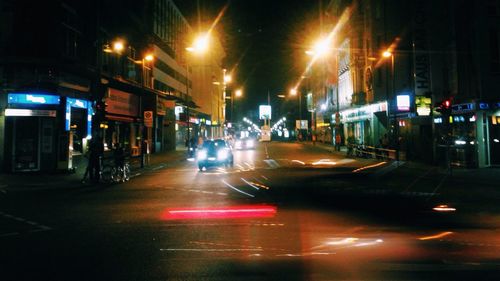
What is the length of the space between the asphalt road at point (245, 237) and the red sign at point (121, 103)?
58.8 ft

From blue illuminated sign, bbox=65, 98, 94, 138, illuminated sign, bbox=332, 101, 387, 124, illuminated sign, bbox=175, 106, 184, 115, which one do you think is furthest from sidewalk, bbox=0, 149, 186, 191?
illuminated sign, bbox=175, 106, 184, 115

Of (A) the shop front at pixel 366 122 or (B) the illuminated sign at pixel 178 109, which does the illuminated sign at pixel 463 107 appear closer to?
(A) the shop front at pixel 366 122

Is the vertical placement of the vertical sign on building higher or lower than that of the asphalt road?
higher

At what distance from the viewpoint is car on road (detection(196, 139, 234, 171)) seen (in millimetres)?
25391

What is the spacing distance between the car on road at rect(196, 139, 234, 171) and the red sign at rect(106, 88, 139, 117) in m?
9.33

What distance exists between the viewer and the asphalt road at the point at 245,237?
634 centimetres

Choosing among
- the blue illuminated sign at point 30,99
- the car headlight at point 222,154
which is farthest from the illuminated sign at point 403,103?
the blue illuminated sign at point 30,99

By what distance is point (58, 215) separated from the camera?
11062mm

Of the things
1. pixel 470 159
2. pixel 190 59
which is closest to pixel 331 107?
pixel 190 59

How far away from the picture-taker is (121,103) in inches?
1340

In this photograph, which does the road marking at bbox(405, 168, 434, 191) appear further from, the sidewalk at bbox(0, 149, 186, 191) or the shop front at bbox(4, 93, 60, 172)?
the shop front at bbox(4, 93, 60, 172)

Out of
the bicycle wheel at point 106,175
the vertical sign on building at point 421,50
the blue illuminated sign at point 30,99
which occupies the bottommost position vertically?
the bicycle wheel at point 106,175

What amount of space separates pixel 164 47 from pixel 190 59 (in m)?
15.8

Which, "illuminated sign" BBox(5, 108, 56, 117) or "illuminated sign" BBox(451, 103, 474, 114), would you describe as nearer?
"illuminated sign" BBox(5, 108, 56, 117)
